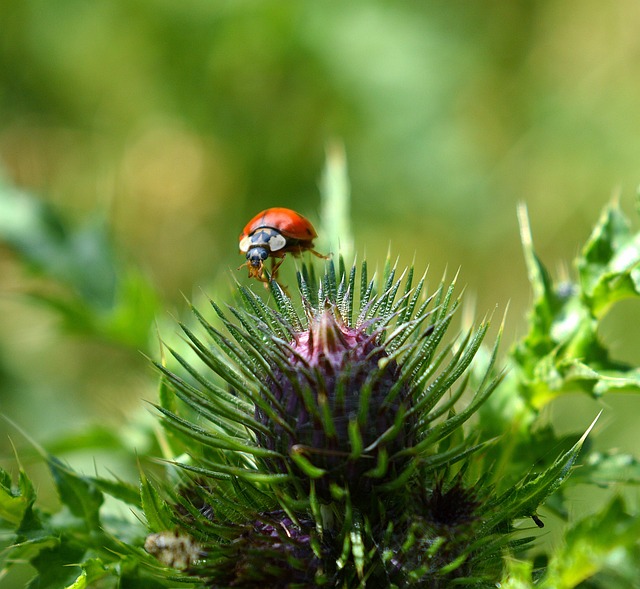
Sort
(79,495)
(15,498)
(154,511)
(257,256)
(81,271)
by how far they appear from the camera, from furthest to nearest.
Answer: (81,271), (257,256), (79,495), (15,498), (154,511)

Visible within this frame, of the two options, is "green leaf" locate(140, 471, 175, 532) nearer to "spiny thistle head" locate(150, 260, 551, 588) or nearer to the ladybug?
"spiny thistle head" locate(150, 260, 551, 588)

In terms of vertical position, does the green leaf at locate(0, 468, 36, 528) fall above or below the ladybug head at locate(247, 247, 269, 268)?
below

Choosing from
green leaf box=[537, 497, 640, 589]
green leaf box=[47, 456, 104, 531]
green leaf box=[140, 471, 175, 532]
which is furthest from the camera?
green leaf box=[47, 456, 104, 531]

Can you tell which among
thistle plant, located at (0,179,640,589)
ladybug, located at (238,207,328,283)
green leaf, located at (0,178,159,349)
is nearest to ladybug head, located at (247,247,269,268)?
ladybug, located at (238,207,328,283)

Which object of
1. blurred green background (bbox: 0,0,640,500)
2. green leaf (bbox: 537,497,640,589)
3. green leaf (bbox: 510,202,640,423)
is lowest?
green leaf (bbox: 537,497,640,589)

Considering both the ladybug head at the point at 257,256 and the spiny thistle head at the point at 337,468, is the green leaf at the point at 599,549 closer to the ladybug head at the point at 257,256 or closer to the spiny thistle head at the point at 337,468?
the spiny thistle head at the point at 337,468

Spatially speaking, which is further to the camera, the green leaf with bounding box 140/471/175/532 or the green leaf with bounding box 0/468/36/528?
the green leaf with bounding box 0/468/36/528

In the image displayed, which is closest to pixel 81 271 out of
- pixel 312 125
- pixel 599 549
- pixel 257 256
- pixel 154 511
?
pixel 257 256

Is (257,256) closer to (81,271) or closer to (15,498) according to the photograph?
(15,498)
